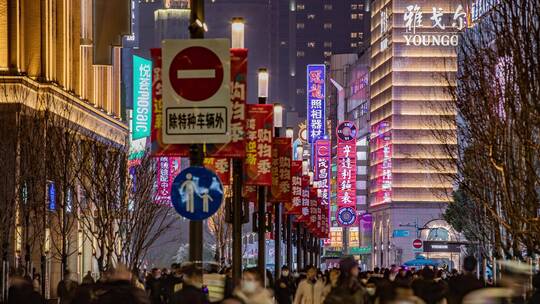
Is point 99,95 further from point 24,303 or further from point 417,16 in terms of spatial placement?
point 417,16

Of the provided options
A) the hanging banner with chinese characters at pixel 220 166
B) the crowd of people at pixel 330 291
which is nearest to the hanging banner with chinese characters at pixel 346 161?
the hanging banner with chinese characters at pixel 220 166

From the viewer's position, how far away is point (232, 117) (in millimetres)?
17688

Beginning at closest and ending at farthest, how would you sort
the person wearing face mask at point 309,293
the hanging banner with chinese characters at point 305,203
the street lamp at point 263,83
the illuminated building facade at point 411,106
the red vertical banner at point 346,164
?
the person wearing face mask at point 309,293, the street lamp at point 263,83, the hanging banner with chinese characters at point 305,203, the red vertical banner at point 346,164, the illuminated building facade at point 411,106

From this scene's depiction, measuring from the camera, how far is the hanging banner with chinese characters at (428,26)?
164m

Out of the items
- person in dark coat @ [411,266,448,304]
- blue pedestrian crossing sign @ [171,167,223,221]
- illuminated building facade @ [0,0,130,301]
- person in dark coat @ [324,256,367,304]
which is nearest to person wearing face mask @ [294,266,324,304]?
person in dark coat @ [411,266,448,304]

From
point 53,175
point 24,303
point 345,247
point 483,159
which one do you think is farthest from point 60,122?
point 345,247

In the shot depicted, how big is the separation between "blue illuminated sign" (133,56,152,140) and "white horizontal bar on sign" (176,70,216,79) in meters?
65.4

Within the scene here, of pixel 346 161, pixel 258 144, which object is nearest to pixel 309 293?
pixel 258 144

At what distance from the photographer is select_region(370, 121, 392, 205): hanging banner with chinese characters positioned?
539ft

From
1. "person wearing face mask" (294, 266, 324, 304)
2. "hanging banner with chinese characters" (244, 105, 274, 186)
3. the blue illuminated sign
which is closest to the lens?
"person wearing face mask" (294, 266, 324, 304)

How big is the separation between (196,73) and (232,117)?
4.24 meters

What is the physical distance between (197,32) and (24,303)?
435 cm

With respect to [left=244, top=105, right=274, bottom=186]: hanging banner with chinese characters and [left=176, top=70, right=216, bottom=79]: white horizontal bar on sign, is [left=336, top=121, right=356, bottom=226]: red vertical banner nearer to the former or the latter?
[left=244, top=105, right=274, bottom=186]: hanging banner with chinese characters

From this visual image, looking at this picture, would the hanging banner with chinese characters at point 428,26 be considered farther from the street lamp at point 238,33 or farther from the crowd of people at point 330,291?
the crowd of people at point 330,291
